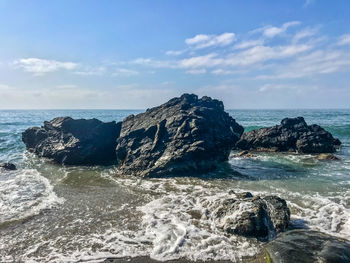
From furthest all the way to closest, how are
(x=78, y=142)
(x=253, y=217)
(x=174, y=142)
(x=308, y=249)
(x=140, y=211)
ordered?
(x=78, y=142)
(x=174, y=142)
(x=140, y=211)
(x=253, y=217)
(x=308, y=249)

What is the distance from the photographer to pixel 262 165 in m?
20.4

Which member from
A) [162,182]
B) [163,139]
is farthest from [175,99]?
[162,182]

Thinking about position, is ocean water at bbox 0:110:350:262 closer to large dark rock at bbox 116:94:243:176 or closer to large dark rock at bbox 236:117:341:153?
large dark rock at bbox 116:94:243:176

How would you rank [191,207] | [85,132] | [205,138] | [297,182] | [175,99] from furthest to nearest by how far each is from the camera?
[175,99] → [85,132] → [205,138] → [297,182] → [191,207]

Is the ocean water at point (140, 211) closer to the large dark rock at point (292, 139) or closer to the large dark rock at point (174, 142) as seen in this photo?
the large dark rock at point (174, 142)

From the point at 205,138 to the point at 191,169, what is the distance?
2774mm

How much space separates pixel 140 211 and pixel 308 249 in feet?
20.3

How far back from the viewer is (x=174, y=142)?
18.4 m

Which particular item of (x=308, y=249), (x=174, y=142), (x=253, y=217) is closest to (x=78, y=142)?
(x=174, y=142)

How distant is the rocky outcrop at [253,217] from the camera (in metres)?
8.59

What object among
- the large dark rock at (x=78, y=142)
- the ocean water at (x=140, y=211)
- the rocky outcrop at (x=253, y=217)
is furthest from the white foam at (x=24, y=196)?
the rocky outcrop at (x=253, y=217)

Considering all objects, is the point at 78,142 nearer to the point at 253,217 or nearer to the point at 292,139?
the point at 253,217

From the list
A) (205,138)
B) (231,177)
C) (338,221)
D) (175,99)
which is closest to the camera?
(338,221)

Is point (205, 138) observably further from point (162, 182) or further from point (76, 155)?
point (76, 155)
